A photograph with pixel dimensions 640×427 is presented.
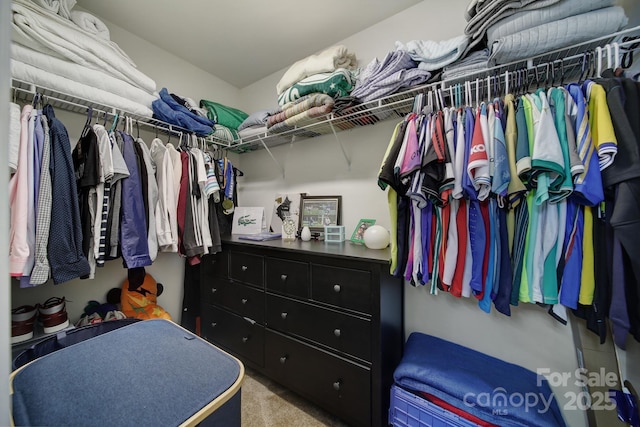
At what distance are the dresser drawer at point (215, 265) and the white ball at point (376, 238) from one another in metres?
1.08

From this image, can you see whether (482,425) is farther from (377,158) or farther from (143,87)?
(143,87)

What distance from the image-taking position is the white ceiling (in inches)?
59.9

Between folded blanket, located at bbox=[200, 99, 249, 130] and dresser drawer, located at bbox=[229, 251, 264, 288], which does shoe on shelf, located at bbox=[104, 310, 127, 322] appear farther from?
folded blanket, located at bbox=[200, 99, 249, 130]

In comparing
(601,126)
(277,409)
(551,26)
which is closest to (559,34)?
(551,26)

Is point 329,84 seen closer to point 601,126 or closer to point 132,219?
point 601,126

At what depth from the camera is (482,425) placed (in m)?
0.94

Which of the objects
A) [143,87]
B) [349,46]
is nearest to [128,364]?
[143,87]

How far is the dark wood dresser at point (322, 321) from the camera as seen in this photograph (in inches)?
44.6

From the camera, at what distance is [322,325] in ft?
4.15

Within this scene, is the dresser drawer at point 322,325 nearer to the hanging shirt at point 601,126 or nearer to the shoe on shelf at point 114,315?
the shoe on shelf at point 114,315

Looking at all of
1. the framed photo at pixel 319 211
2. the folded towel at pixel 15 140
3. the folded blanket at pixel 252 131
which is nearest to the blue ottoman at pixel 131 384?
the folded towel at pixel 15 140

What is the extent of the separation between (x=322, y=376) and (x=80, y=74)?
220cm

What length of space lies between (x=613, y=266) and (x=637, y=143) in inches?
16.0

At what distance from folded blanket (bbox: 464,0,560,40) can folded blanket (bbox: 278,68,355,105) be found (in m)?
0.67
